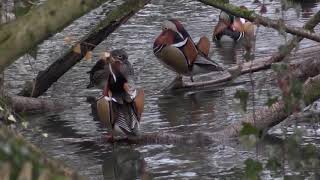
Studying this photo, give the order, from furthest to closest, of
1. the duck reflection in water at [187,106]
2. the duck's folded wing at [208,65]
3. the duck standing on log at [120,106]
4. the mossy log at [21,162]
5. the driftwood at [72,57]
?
the duck's folded wing at [208,65] → the duck reflection in water at [187,106] → the driftwood at [72,57] → the duck standing on log at [120,106] → the mossy log at [21,162]

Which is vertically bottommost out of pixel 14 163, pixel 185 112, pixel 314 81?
pixel 185 112

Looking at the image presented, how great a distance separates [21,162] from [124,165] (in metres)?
4.38

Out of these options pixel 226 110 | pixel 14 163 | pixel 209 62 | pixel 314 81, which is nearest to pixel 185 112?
pixel 226 110

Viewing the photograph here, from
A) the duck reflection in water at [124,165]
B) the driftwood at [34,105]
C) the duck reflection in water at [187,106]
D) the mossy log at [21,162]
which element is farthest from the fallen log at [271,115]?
the mossy log at [21,162]

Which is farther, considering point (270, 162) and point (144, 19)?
point (144, 19)

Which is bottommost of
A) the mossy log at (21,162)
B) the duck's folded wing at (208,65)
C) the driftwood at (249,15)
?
the duck's folded wing at (208,65)

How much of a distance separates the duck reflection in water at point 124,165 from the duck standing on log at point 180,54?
221 centimetres

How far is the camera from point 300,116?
654cm

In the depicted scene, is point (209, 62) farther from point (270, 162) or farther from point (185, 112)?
point (270, 162)

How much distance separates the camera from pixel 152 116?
7.60 m

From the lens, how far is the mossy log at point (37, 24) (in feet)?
10.9

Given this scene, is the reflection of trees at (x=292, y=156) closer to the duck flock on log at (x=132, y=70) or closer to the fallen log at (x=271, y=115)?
the duck flock on log at (x=132, y=70)

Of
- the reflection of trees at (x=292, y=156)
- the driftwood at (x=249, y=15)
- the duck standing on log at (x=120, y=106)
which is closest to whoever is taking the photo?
the reflection of trees at (x=292, y=156)

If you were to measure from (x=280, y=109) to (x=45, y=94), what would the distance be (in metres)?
2.97
